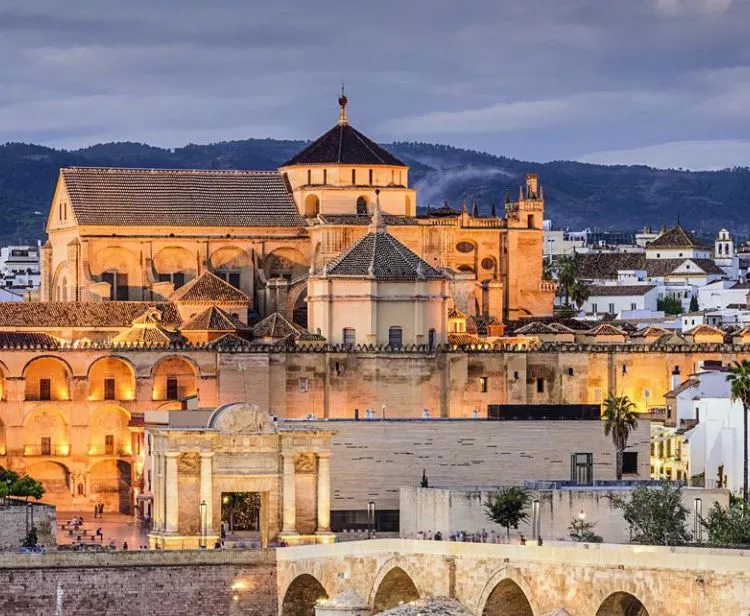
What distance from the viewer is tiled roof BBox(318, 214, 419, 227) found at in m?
119

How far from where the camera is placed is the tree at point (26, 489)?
95062 mm

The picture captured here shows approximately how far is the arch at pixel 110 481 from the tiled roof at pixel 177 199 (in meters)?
15.2

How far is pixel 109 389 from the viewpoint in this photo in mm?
108688

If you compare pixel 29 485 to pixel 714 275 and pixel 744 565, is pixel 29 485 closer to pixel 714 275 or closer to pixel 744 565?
pixel 744 565

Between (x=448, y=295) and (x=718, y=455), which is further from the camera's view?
(x=448, y=295)

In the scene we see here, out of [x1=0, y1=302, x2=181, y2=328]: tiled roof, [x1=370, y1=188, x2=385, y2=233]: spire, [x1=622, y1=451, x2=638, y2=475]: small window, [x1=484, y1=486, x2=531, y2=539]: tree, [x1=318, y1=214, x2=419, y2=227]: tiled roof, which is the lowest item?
[x1=484, y1=486, x2=531, y2=539]: tree

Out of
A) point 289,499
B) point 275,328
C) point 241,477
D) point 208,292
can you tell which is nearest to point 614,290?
point 208,292

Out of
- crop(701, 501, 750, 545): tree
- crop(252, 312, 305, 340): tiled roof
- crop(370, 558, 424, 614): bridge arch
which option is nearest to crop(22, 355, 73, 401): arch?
crop(252, 312, 305, 340): tiled roof

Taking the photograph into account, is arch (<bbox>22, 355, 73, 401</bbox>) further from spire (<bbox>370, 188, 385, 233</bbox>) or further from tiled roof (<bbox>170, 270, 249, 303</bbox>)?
spire (<bbox>370, 188, 385, 233</bbox>)

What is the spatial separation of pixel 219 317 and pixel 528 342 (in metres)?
12.7

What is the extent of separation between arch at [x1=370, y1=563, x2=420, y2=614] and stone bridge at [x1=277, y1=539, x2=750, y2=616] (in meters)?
0.03

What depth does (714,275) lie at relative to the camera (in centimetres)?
18400

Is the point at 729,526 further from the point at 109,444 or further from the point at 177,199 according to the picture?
the point at 177,199

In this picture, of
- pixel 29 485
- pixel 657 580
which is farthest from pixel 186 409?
pixel 657 580
